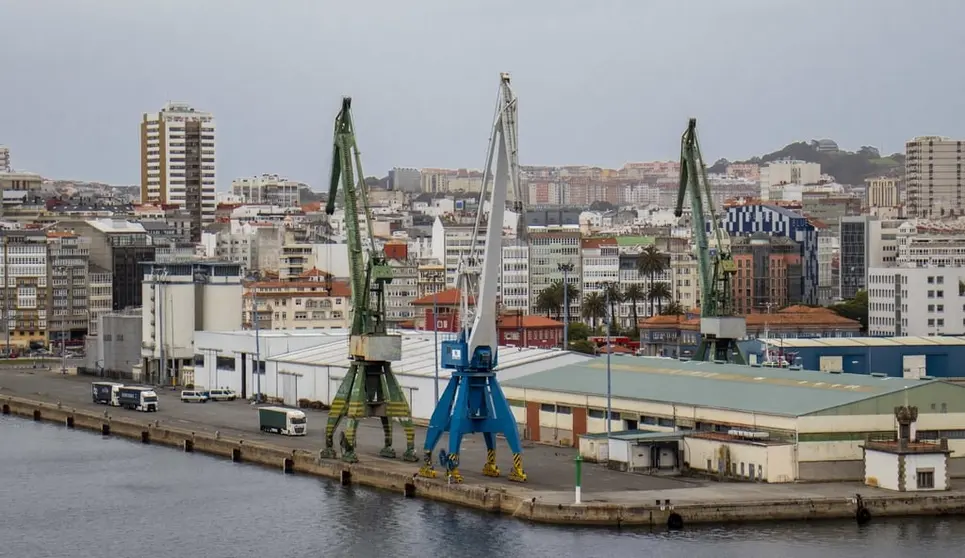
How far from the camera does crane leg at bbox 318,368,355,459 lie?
49.6 m

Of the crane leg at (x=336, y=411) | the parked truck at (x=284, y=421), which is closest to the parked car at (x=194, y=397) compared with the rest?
the parked truck at (x=284, y=421)

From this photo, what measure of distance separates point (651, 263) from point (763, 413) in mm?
74006

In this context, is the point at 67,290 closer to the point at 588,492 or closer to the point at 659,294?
the point at 659,294

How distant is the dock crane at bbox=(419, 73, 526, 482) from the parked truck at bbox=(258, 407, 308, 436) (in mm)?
10486

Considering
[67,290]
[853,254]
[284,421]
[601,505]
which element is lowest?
[601,505]

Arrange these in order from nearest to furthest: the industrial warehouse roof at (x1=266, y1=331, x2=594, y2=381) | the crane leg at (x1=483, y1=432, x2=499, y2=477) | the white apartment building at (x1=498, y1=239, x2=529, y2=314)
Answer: the crane leg at (x1=483, y1=432, x2=499, y2=477)
the industrial warehouse roof at (x1=266, y1=331, x2=594, y2=381)
the white apartment building at (x1=498, y1=239, x2=529, y2=314)

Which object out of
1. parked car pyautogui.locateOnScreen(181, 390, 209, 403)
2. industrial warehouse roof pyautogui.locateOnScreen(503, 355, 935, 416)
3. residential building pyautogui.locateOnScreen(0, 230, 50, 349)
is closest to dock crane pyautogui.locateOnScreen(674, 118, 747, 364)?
industrial warehouse roof pyautogui.locateOnScreen(503, 355, 935, 416)

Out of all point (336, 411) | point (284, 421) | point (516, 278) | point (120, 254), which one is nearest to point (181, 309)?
point (284, 421)

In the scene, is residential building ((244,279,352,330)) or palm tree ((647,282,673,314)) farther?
palm tree ((647,282,673,314))

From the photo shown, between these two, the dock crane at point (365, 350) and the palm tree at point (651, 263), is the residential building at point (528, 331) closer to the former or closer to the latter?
the palm tree at point (651, 263)

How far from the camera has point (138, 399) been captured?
6681 cm

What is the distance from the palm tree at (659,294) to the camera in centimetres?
11394

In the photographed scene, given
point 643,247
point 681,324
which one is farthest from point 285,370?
point 643,247

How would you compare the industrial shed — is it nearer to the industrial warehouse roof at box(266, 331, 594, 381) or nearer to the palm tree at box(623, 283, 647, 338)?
the industrial warehouse roof at box(266, 331, 594, 381)
